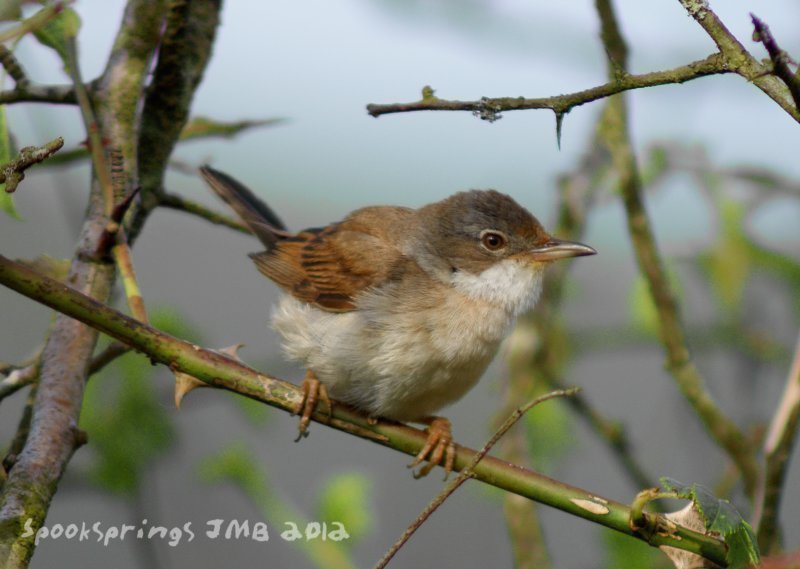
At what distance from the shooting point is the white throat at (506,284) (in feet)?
11.0

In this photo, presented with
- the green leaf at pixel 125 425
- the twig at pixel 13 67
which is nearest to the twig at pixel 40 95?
the twig at pixel 13 67

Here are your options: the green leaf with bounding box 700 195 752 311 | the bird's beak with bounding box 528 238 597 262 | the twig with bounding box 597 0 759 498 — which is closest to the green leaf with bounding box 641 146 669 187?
the green leaf with bounding box 700 195 752 311

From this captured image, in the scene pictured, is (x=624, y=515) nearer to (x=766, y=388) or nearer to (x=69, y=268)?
(x=69, y=268)

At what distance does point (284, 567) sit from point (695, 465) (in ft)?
5.77

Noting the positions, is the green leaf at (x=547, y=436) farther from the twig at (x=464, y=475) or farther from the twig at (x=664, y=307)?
the twig at (x=464, y=475)

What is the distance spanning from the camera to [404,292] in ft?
Result: 10.5

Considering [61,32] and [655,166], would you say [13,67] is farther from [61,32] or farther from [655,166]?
[655,166]

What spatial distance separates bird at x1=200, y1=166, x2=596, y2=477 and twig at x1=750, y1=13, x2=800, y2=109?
1.56m

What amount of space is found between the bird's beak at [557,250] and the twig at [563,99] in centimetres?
164

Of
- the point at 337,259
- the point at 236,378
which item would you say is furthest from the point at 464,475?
the point at 337,259

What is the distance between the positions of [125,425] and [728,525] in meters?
2.23

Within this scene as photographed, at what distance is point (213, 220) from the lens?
9.23ft

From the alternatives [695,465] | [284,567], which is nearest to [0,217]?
[284,567]

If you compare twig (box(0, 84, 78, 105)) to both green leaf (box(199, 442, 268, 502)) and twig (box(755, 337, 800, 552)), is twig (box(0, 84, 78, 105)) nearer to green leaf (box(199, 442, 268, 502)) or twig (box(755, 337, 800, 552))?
green leaf (box(199, 442, 268, 502))
